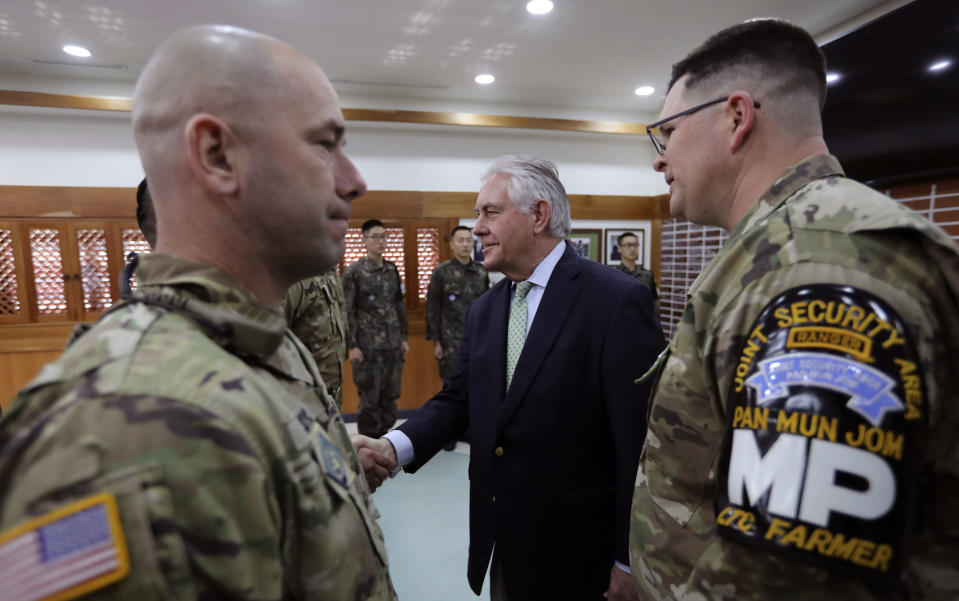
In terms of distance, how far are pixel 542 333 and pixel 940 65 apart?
3.14m

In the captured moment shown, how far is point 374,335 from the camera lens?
4.41m

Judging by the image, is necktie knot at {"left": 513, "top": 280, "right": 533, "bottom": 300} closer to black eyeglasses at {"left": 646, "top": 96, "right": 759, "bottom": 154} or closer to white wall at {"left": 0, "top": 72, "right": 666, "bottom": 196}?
black eyeglasses at {"left": 646, "top": 96, "right": 759, "bottom": 154}

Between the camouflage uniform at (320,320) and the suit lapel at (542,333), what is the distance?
1.53m

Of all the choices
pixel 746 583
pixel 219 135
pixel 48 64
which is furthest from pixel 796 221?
pixel 48 64

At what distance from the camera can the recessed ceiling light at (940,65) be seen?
8.64 feet

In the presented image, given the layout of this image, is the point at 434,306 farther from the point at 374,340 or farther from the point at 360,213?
the point at 360,213

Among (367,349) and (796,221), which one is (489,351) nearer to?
(796,221)

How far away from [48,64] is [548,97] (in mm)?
4947

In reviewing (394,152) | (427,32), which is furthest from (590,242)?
(427,32)

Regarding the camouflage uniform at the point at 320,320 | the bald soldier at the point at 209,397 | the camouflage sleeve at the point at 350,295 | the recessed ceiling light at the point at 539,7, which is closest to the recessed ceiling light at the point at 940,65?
the recessed ceiling light at the point at 539,7

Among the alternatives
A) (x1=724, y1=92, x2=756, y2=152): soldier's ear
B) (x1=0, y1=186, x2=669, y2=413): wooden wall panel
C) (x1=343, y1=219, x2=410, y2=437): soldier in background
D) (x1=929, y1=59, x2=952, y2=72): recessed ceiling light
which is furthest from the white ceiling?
(x1=724, y1=92, x2=756, y2=152): soldier's ear

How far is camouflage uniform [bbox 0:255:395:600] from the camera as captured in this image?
0.40 m

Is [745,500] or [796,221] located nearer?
[745,500]

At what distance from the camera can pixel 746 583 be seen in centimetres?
69
